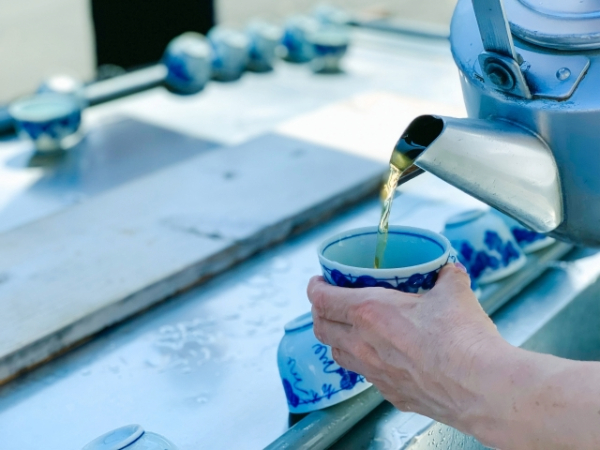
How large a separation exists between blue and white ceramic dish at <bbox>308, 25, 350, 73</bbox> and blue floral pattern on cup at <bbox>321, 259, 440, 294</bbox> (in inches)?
49.4

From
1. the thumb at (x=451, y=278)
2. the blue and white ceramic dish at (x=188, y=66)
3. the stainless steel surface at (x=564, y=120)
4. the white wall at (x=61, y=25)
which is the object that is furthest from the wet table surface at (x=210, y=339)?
the white wall at (x=61, y=25)

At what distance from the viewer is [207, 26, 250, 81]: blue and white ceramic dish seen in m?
1.75

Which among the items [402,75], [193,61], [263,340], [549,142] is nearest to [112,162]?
[193,61]

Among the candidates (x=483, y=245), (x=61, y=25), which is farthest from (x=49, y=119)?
(x=61, y=25)

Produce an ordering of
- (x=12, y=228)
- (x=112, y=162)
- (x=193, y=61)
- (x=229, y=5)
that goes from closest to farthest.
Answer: (x=12, y=228) → (x=112, y=162) → (x=193, y=61) → (x=229, y=5)

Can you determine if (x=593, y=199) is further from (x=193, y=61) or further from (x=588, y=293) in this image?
(x=193, y=61)

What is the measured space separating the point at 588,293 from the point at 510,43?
0.46 metres

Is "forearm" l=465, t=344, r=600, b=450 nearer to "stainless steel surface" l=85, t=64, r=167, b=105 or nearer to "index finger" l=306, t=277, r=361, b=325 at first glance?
"index finger" l=306, t=277, r=361, b=325

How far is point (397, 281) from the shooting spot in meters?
0.62

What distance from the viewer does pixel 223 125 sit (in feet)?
5.09

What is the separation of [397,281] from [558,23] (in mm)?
267

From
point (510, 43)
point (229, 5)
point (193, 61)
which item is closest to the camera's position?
point (510, 43)

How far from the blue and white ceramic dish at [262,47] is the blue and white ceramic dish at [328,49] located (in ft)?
0.30

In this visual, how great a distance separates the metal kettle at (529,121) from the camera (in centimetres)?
64
